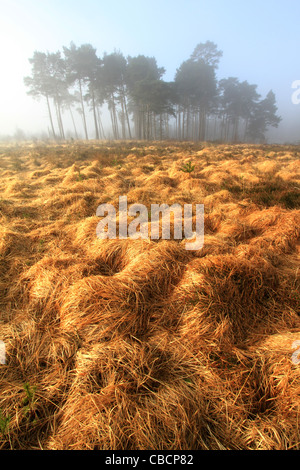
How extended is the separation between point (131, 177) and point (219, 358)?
6604 mm

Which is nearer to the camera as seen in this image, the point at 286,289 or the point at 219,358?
the point at 219,358

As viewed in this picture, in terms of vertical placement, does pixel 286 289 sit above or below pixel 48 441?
above

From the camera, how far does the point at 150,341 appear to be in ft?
6.44

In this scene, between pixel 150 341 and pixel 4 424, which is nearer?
pixel 4 424

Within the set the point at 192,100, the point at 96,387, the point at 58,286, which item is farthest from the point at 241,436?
the point at 192,100

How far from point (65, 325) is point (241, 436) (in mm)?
1632

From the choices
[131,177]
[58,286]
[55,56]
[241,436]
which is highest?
[55,56]

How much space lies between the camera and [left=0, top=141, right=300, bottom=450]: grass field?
1385 millimetres

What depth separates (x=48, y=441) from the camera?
1.38 m

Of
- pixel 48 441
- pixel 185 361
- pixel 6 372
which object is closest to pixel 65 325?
pixel 6 372

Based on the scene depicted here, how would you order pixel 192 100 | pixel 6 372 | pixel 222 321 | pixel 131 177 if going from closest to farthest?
pixel 6 372 < pixel 222 321 < pixel 131 177 < pixel 192 100

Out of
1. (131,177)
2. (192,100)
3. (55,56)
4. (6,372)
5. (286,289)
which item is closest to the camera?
(6,372)

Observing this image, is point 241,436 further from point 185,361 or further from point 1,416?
point 1,416

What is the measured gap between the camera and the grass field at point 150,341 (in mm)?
1385
